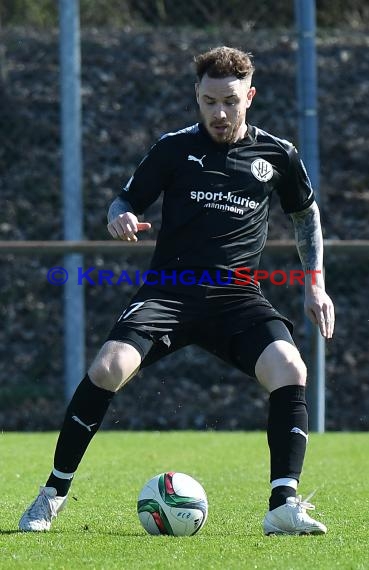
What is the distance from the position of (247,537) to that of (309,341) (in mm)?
4890

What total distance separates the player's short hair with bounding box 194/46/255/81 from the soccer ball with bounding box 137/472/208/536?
1.70 metres

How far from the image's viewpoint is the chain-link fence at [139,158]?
11.9 metres

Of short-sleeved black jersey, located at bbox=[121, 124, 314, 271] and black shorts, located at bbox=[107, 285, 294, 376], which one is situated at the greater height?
short-sleeved black jersey, located at bbox=[121, 124, 314, 271]

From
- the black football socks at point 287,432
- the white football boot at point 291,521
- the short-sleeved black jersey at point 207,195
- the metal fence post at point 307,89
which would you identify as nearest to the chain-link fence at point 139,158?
the metal fence post at point 307,89

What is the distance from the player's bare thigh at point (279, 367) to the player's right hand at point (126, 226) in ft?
2.30

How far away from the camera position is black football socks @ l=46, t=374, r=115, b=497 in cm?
479

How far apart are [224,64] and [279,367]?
4.23 feet

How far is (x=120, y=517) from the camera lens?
5.21 m

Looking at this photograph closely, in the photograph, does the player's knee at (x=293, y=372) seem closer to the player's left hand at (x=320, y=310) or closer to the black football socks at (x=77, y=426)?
the player's left hand at (x=320, y=310)

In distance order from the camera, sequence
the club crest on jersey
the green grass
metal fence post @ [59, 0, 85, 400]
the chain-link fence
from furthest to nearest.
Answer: the chain-link fence
metal fence post @ [59, 0, 85, 400]
the club crest on jersey
the green grass

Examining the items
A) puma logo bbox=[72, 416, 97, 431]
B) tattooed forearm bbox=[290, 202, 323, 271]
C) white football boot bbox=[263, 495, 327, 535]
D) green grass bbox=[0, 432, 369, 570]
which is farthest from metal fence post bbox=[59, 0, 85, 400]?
white football boot bbox=[263, 495, 327, 535]

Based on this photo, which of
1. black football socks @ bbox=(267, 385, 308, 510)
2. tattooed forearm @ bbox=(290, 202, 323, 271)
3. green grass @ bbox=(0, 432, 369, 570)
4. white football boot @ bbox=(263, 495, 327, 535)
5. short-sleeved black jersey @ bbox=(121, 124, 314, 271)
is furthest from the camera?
tattooed forearm @ bbox=(290, 202, 323, 271)

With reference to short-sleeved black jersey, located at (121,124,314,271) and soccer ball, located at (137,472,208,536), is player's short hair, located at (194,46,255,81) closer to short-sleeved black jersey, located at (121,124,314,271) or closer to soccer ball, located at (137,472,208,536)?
short-sleeved black jersey, located at (121,124,314,271)

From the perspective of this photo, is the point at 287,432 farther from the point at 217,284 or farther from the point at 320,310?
the point at 217,284
